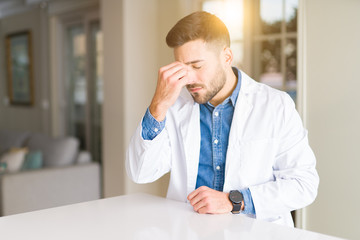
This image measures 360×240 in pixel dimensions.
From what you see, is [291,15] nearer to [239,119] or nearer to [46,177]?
[239,119]

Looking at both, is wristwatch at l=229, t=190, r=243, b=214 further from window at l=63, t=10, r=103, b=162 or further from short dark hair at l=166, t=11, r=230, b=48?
window at l=63, t=10, r=103, b=162

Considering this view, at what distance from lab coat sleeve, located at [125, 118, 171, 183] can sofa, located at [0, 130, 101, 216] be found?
2061 mm

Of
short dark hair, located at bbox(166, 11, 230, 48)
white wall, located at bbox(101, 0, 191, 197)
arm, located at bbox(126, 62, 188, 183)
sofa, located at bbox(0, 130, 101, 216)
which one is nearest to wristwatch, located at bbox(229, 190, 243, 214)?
arm, located at bbox(126, 62, 188, 183)

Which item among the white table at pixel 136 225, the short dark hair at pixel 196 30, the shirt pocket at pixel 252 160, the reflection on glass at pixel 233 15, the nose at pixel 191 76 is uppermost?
the reflection on glass at pixel 233 15

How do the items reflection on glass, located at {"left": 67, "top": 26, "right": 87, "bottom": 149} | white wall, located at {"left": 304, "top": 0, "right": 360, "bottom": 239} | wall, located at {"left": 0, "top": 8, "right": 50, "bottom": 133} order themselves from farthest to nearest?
wall, located at {"left": 0, "top": 8, "right": 50, "bottom": 133}, reflection on glass, located at {"left": 67, "top": 26, "right": 87, "bottom": 149}, white wall, located at {"left": 304, "top": 0, "right": 360, "bottom": 239}

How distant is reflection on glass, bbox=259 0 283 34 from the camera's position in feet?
13.0

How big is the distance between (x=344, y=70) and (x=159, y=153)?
131 centimetres

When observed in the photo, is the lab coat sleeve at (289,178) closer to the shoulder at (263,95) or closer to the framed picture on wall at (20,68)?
the shoulder at (263,95)

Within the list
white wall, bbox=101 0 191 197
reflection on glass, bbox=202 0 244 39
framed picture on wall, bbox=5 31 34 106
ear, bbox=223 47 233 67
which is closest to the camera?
ear, bbox=223 47 233 67

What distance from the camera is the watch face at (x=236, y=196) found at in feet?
5.05

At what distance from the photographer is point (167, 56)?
3709 mm

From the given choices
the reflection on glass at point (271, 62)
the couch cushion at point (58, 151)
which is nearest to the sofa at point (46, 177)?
the couch cushion at point (58, 151)

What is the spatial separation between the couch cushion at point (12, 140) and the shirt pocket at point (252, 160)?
356 cm

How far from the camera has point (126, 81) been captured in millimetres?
3592
